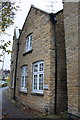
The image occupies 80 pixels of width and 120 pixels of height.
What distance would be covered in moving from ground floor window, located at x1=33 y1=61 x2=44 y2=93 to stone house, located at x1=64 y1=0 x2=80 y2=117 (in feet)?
8.73

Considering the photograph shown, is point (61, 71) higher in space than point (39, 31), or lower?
lower

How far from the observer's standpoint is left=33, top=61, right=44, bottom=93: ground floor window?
902 cm

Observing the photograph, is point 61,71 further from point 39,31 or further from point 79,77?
point 39,31

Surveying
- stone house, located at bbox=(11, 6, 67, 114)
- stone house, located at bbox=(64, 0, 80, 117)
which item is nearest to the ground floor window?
stone house, located at bbox=(11, 6, 67, 114)

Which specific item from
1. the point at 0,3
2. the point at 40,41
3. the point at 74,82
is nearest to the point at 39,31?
the point at 40,41

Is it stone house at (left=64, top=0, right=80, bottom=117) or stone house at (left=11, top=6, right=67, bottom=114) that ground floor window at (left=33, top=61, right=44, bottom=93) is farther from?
stone house at (left=64, top=0, right=80, bottom=117)

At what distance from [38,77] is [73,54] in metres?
3.61

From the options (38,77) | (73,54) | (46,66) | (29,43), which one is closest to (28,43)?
(29,43)

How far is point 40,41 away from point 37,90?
3712mm

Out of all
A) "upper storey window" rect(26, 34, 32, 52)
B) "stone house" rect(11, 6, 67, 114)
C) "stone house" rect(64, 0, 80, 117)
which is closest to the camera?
"stone house" rect(64, 0, 80, 117)

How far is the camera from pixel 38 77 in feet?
30.5

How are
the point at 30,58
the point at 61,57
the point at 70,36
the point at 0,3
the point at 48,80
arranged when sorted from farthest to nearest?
the point at 30,58, the point at 61,57, the point at 48,80, the point at 70,36, the point at 0,3

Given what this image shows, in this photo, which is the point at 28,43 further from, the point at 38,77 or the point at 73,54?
the point at 73,54

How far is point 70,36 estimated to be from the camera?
705 centimetres
